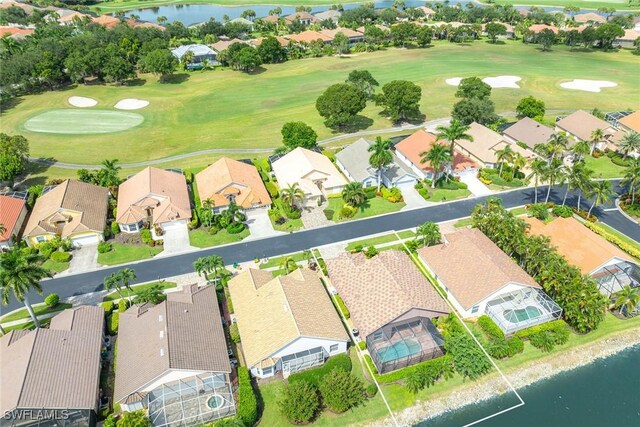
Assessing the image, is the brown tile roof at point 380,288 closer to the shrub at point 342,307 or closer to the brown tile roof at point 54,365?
the shrub at point 342,307

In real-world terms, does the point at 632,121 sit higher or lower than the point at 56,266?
higher

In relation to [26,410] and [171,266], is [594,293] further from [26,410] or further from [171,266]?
[26,410]

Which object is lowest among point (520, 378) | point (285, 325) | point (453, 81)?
point (520, 378)

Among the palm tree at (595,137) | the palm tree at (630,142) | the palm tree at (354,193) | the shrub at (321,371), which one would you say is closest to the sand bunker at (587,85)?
the palm tree at (595,137)

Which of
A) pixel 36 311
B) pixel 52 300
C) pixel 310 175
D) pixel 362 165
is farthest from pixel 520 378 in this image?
pixel 36 311

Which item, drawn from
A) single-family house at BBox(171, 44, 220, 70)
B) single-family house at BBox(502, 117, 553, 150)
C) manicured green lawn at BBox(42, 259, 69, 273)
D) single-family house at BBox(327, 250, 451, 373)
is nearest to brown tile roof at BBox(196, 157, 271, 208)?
manicured green lawn at BBox(42, 259, 69, 273)

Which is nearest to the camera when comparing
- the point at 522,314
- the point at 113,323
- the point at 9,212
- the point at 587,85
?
the point at 522,314

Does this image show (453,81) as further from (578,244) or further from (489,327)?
(489,327)

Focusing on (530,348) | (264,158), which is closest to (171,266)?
(264,158)
